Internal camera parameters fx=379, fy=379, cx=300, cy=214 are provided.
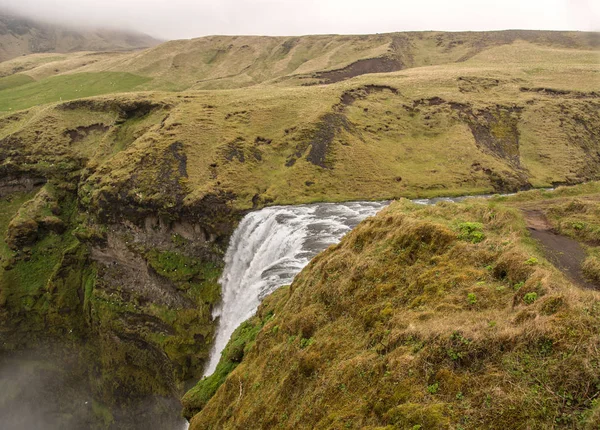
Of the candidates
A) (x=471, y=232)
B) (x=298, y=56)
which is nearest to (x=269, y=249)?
(x=471, y=232)

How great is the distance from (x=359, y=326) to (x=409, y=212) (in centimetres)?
595

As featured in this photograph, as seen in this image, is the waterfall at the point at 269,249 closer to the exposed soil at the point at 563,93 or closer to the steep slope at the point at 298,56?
the exposed soil at the point at 563,93

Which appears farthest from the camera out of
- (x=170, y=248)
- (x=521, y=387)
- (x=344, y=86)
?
(x=344, y=86)

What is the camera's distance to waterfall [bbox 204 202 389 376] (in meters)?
27.1

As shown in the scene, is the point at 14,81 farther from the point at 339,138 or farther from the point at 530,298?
the point at 530,298

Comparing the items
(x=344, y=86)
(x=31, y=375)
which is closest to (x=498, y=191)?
(x=344, y=86)

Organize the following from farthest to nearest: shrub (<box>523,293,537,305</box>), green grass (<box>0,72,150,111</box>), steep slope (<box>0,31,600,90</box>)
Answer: steep slope (<box>0,31,600,90</box>) < green grass (<box>0,72,150,111</box>) < shrub (<box>523,293,537,305</box>)

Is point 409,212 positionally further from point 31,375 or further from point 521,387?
point 31,375

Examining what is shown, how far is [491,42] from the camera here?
11381cm

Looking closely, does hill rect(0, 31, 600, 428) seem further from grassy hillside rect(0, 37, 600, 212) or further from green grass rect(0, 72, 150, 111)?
green grass rect(0, 72, 150, 111)

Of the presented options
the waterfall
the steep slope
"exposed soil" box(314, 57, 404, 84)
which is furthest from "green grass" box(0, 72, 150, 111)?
the waterfall

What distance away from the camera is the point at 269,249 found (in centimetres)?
3197

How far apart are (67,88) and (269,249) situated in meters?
119

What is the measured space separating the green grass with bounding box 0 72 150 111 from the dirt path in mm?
121482
